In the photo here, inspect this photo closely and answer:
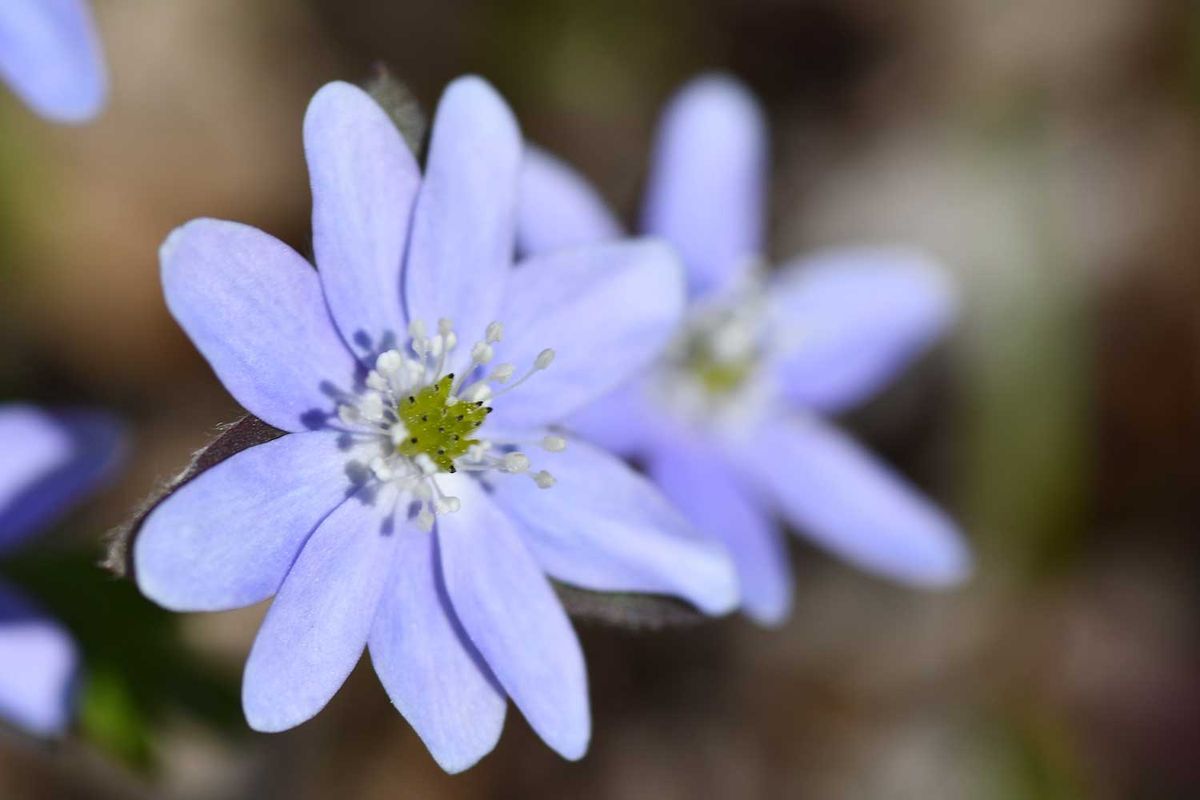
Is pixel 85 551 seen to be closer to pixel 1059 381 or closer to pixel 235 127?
pixel 235 127

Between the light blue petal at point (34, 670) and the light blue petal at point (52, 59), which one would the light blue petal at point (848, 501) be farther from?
the light blue petal at point (52, 59)

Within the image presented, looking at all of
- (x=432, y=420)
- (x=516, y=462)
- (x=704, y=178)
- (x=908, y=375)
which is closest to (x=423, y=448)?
(x=432, y=420)

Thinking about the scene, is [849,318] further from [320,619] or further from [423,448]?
[320,619]

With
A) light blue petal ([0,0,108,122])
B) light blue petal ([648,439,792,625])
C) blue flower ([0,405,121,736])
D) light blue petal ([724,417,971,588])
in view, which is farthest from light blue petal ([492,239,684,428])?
light blue petal ([724,417,971,588])

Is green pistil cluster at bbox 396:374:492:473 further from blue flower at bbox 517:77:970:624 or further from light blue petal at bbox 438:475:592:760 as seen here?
blue flower at bbox 517:77:970:624

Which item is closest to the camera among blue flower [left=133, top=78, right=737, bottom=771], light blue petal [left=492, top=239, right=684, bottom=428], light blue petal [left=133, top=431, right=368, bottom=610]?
light blue petal [left=133, top=431, right=368, bottom=610]

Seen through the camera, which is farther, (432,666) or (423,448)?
(423,448)

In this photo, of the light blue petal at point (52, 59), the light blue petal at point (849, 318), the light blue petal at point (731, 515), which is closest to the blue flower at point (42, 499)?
the light blue petal at point (52, 59)
